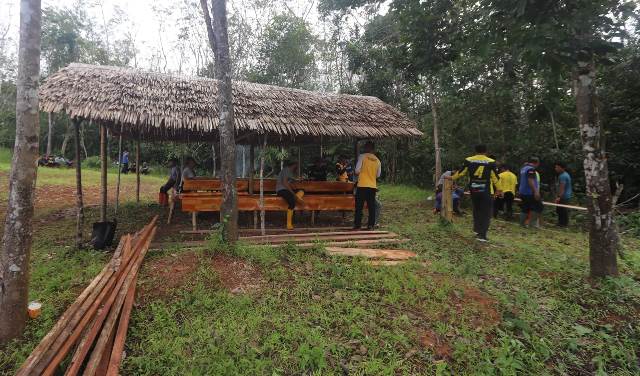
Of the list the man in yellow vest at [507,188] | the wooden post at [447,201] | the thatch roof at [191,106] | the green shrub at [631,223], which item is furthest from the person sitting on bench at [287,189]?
the green shrub at [631,223]

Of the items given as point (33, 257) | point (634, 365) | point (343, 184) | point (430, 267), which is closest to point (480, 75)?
point (343, 184)

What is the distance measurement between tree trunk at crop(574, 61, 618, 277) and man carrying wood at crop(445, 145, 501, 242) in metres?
2.06

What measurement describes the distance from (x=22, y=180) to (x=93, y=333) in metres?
1.48

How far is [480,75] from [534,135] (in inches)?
101

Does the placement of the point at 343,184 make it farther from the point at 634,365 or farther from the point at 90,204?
the point at 90,204

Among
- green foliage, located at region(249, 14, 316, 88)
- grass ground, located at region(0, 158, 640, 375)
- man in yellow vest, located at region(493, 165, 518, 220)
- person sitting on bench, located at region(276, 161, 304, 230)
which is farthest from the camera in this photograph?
green foliage, located at region(249, 14, 316, 88)

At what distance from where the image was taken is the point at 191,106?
25.0ft

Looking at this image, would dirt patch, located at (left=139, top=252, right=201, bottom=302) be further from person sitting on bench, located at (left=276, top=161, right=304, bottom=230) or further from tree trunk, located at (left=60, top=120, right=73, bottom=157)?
tree trunk, located at (left=60, top=120, right=73, bottom=157)

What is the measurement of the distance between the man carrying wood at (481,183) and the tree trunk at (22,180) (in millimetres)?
6630

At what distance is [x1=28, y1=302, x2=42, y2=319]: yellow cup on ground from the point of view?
371cm

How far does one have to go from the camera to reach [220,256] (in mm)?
5258

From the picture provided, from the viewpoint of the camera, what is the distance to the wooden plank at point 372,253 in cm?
593

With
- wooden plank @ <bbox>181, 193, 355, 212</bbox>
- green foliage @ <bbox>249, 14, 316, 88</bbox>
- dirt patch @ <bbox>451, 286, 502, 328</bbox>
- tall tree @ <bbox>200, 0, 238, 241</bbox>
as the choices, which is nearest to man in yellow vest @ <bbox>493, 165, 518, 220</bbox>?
wooden plank @ <bbox>181, 193, 355, 212</bbox>

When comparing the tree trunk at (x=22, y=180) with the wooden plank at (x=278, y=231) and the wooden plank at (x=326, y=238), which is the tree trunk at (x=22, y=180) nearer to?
the wooden plank at (x=326, y=238)
